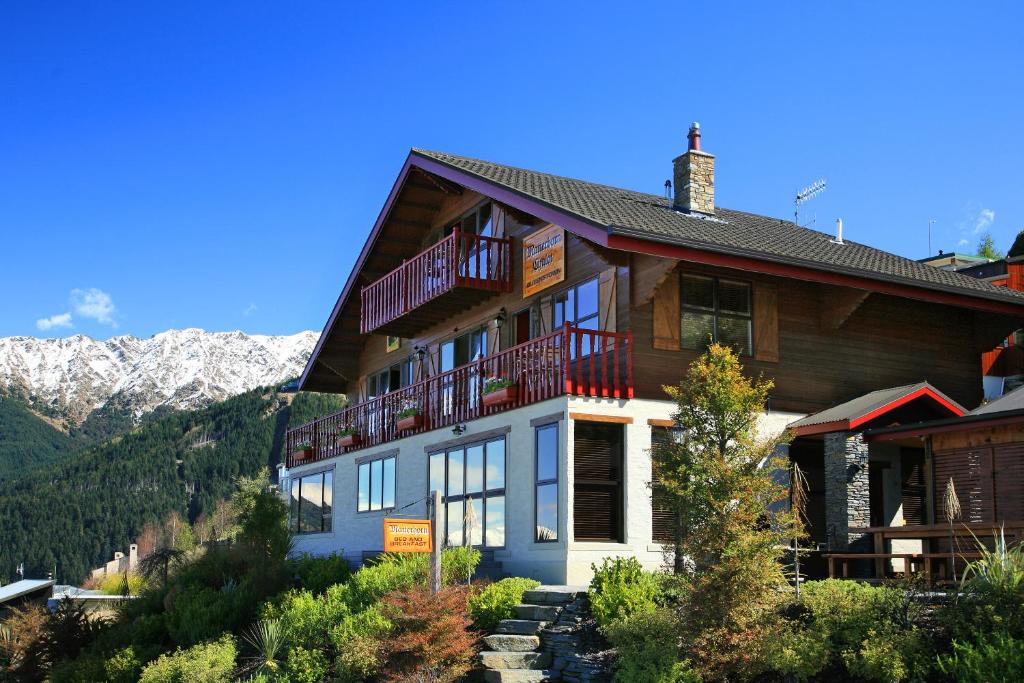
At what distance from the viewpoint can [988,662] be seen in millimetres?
11453

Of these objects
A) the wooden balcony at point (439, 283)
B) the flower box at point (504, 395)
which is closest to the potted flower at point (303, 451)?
the wooden balcony at point (439, 283)

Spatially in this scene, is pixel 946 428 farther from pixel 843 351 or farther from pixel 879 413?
pixel 843 351

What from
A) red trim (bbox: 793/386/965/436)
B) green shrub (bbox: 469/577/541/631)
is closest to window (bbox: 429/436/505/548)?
green shrub (bbox: 469/577/541/631)

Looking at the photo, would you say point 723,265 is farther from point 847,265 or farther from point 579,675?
point 579,675

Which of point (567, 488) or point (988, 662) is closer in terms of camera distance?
point (988, 662)

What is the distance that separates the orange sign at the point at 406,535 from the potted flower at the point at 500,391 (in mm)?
4553

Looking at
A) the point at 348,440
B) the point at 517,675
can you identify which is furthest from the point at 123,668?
the point at 348,440

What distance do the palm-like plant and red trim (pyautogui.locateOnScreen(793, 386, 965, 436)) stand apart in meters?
9.21

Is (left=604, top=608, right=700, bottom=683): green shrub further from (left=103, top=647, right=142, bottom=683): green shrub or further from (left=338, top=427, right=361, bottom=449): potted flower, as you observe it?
(left=338, top=427, right=361, bottom=449): potted flower

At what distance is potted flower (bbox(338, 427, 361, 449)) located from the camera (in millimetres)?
28688

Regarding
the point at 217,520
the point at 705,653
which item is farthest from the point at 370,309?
the point at 217,520

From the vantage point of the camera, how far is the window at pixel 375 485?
2658cm

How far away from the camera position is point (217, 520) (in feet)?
294

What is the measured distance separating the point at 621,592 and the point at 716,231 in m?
8.29
